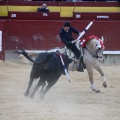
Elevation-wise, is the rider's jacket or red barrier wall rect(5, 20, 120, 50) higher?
the rider's jacket

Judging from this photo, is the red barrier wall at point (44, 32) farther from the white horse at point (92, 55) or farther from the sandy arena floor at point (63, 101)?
A: the white horse at point (92, 55)

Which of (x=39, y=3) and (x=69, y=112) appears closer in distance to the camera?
(x=69, y=112)

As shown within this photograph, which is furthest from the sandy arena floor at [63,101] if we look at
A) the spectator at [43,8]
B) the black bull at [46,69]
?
the spectator at [43,8]

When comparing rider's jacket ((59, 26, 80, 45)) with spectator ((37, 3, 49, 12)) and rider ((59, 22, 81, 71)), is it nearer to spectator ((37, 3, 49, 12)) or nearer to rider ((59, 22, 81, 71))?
rider ((59, 22, 81, 71))

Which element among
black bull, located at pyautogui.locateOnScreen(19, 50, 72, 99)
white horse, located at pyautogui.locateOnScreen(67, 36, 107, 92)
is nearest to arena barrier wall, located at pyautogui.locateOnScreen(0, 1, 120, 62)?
white horse, located at pyautogui.locateOnScreen(67, 36, 107, 92)

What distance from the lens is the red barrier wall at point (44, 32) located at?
55.0ft

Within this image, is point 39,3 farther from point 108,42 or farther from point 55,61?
point 55,61

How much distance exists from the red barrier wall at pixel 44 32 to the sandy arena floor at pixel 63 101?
2.78 meters

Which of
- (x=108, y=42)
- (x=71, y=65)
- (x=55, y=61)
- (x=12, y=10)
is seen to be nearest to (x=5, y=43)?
(x=12, y=10)

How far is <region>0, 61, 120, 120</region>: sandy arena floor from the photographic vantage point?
26.2ft

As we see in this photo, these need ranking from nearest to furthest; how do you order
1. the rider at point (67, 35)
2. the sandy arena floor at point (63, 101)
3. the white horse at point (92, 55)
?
the sandy arena floor at point (63, 101)
the rider at point (67, 35)
the white horse at point (92, 55)

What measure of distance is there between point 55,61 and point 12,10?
8.32m

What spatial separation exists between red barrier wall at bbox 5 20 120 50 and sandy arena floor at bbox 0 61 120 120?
110 inches

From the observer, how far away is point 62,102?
9414mm
